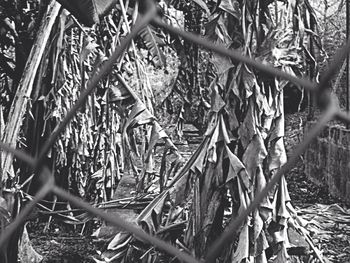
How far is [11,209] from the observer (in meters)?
1.80

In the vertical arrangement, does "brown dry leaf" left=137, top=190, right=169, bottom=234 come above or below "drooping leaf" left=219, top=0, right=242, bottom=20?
below

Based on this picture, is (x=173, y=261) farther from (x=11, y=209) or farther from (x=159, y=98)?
(x=159, y=98)

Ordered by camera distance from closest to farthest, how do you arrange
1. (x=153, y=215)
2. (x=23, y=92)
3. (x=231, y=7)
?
(x=231, y=7) → (x=153, y=215) → (x=23, y=92)

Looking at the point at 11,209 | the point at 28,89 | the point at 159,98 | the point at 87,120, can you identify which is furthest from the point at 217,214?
the point at 159,98

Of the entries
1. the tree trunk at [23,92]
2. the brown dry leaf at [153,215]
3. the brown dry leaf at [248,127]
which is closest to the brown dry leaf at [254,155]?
the brown dry leaf at [248,127]

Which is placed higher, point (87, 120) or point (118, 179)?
point (87, 120)

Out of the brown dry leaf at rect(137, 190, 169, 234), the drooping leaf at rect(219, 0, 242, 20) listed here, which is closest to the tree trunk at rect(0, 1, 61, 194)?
the brown dry leaf at rect(137, 190, 169, 234)

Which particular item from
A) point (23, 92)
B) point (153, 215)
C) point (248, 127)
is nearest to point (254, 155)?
point (248, 127)

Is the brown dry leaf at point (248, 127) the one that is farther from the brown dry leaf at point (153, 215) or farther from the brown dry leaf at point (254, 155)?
the brown dry leaf at point (153, 215)

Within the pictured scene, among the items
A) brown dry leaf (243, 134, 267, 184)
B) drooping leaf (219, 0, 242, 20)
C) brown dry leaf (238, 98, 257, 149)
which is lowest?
brown dry leaf (243, 134, 267, 184)

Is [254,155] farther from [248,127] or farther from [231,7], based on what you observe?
[231,7]

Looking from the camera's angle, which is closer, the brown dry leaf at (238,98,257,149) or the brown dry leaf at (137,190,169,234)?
the brown dry leaf at (238,98,257,149)

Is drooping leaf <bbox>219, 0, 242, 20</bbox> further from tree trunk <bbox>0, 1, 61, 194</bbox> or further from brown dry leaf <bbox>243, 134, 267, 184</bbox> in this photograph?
tree trunk <bbox>0, 1, 61, 194</bbox>

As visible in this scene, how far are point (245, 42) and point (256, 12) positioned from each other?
11 cm
